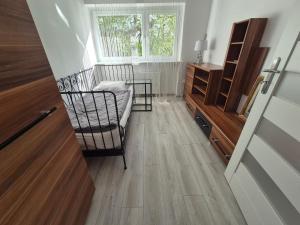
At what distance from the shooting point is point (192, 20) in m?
3.01

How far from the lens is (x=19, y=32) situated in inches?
25.0

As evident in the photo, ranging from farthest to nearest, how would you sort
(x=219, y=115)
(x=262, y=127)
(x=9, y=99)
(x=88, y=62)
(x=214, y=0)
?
(x=88, y=62) → (x=214, y=0) → (x=219, y=115) → (x=262, y=127) → (x=9, y=99)

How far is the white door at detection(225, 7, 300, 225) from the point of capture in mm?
807

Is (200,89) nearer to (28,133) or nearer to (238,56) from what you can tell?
(238,56)

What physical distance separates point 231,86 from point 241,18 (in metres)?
1.04

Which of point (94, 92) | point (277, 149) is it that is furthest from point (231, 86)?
point (94, 92)

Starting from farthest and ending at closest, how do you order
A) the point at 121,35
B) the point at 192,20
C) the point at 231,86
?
the point at 121,35, the point at 192,20, the point at 231,86

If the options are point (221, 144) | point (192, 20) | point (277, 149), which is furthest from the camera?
point (192, 20)

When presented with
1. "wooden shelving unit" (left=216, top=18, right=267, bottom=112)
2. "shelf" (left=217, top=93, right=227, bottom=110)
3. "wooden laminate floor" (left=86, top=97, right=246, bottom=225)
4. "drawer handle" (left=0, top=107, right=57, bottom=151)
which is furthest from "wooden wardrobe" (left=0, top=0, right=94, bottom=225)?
"shelf" (left=217, top=93, right=227, bottom=110)

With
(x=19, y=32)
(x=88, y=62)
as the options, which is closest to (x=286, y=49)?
(x=19, y=32)

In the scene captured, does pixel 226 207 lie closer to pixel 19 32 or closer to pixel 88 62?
pixel 19 32

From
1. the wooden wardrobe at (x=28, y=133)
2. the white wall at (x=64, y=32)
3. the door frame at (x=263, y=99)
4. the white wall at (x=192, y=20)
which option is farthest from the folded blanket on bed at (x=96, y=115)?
the white wall at (x=192, y=20)

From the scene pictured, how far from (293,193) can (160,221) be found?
915 mm

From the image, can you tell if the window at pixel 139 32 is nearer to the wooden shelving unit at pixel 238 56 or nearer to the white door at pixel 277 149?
the wooden shelving unit at pixel 238 56
